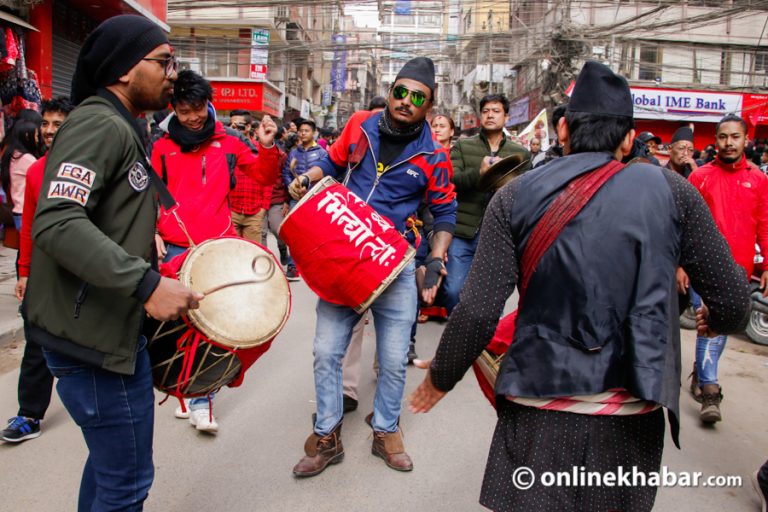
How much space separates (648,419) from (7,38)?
32.1ft

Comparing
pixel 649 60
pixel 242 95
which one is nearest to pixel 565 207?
pixel 649 60

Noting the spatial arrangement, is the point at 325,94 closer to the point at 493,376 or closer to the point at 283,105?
the point at 283,105

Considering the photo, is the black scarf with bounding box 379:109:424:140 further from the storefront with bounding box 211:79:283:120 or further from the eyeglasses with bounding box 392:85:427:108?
the storefront with bounding box 211:79:283:120

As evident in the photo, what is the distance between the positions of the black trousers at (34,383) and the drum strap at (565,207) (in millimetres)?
2958

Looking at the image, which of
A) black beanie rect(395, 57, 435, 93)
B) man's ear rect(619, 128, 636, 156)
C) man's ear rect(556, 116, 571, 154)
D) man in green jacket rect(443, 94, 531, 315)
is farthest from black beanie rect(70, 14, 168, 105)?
man in green jacket rect(443, 94, 531, 315)

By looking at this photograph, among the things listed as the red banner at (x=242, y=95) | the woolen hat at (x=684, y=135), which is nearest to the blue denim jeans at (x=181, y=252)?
the woolen hat at (x=684, y=135)

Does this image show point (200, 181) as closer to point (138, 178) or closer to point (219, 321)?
point (219, 321)

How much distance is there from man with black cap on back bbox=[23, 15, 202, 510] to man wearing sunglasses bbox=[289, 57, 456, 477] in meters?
1.33

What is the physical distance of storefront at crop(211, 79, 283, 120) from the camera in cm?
2852

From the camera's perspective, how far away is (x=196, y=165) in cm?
376

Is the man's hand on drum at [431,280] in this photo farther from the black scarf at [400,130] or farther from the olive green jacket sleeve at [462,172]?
the olive green jacket sleeve at [462,172]

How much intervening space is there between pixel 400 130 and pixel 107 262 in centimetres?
203

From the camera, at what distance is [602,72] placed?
6.06ft

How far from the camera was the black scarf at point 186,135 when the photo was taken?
3.72 metres
